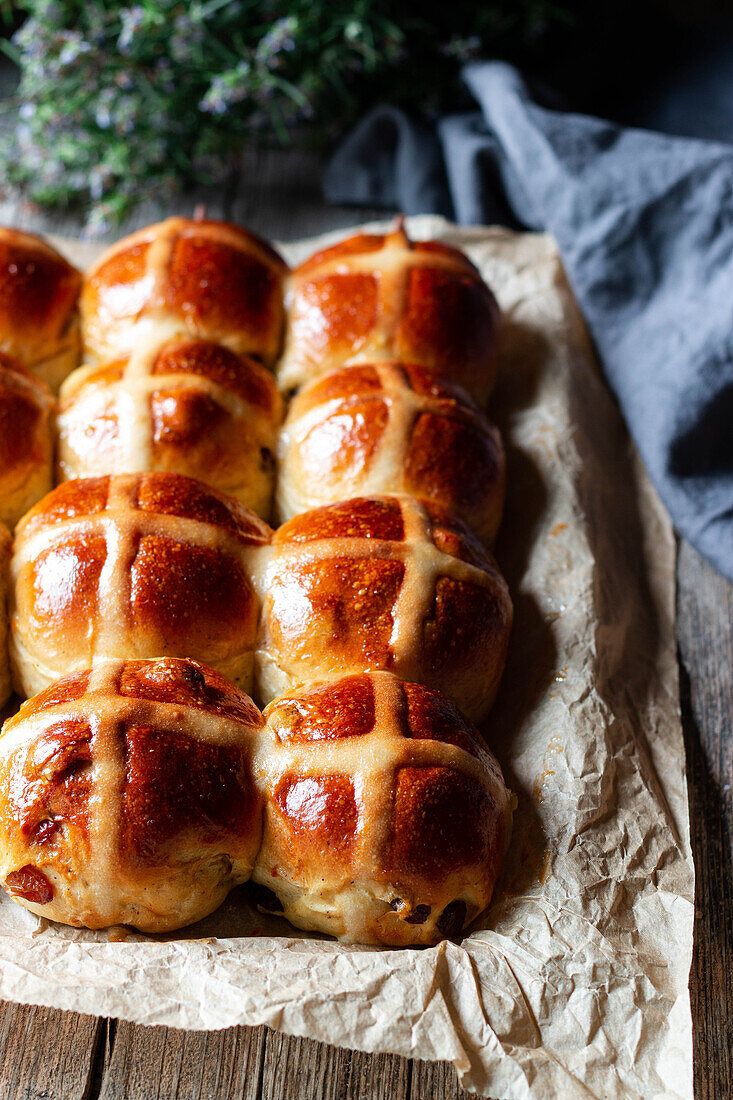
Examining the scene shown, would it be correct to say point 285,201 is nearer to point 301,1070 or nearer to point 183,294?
Answer: point 183,294

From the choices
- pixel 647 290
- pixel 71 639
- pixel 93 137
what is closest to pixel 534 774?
pixel 71 639

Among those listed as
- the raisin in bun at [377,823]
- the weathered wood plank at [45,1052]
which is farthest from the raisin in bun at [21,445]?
the weathered wood plank at [45,1052]

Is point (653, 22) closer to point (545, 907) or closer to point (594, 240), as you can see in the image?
point (594, 240)

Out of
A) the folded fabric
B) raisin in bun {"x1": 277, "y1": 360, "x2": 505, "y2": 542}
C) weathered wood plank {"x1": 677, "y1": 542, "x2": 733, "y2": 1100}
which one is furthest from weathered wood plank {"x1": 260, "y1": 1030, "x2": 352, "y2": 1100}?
the folded fabric

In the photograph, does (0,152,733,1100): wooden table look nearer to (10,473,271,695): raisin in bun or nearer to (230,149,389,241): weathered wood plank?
(10,473,271,695): raisin in bun

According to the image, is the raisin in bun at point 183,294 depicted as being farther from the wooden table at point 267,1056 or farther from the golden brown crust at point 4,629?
the wooden table at point 267,1056

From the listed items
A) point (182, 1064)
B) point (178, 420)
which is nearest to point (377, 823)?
point (182, 1064)
